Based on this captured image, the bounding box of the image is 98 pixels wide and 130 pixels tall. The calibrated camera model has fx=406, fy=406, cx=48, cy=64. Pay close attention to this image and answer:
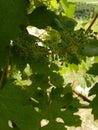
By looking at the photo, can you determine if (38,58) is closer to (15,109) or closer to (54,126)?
(15,109)

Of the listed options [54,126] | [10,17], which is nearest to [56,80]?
[54,126]

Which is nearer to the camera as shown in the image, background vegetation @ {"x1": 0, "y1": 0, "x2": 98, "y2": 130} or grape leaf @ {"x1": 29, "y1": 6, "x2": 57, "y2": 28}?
background vegetation @ {"x1": 0, "y1": 0, "x2": 98, "y2": 130}

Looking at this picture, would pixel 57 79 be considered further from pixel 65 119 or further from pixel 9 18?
pixel 9 18

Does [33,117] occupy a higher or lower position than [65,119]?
lower

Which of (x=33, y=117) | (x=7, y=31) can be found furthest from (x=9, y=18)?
(x=33, y=117)

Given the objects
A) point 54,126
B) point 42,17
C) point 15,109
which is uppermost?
point 42,17

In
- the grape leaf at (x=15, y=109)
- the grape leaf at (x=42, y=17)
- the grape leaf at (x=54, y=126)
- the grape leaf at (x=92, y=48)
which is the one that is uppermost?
the grape leaf at (x=42, y=17)

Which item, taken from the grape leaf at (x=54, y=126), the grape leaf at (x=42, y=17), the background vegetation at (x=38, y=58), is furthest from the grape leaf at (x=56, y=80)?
the grape leaf at (x=42, y=17)

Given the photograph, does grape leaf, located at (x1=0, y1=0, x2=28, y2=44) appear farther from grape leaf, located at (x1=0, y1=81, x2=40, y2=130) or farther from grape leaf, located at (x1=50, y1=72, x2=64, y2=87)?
grape leaf, located at (x1=50, y1=72, x2=64, y2=87)

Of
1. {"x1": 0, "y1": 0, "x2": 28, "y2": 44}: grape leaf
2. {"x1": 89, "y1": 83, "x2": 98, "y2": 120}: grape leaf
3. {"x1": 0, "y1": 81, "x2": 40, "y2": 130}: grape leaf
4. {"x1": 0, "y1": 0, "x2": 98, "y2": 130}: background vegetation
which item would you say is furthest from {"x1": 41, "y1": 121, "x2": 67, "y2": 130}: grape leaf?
{"x1": 0, "y1": 0, "x2": 28, "y2": 44}: grape leaf

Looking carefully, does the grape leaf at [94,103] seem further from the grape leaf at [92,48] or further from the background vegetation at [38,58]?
the grape leaf at [92,48]

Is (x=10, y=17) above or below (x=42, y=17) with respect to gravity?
below
